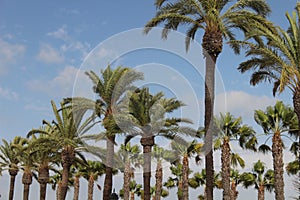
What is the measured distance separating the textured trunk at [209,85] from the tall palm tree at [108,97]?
8.52 meters

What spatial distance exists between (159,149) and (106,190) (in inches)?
726

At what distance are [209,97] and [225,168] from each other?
11287 mm

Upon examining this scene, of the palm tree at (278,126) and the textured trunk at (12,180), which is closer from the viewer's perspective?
the palm tree at (278,126)

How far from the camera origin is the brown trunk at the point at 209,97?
61.1 ft

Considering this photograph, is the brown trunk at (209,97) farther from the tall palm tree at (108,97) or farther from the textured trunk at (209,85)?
the tall palm tree at (108,97)

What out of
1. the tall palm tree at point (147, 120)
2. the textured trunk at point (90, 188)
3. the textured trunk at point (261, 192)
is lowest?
the textured trunk at point (261, 192)

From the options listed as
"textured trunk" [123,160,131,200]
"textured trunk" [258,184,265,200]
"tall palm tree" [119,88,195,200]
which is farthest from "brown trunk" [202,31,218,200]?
"textured trunk" [123,160,131,200]

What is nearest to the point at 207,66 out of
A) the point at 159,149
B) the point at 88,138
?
the point at 88,138

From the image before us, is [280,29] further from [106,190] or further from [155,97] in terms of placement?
[106,190]

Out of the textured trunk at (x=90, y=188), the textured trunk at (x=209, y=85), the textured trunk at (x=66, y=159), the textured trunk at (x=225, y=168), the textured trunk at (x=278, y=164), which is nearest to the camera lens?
the textured trunk at (x=209, y=85)

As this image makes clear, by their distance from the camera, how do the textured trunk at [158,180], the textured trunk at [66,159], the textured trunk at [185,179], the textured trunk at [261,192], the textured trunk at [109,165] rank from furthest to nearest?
the textured trunk at [158,180]
the textured trunk at [185,179]
the textured trunk at [261,192]
the textured trunk at [66,159]
the textured trunk at [109,165]

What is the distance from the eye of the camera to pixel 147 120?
26.5 m

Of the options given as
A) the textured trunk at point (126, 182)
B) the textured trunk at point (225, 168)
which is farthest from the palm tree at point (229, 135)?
the textured trunk at point (126, 182)

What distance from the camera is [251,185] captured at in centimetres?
3697
